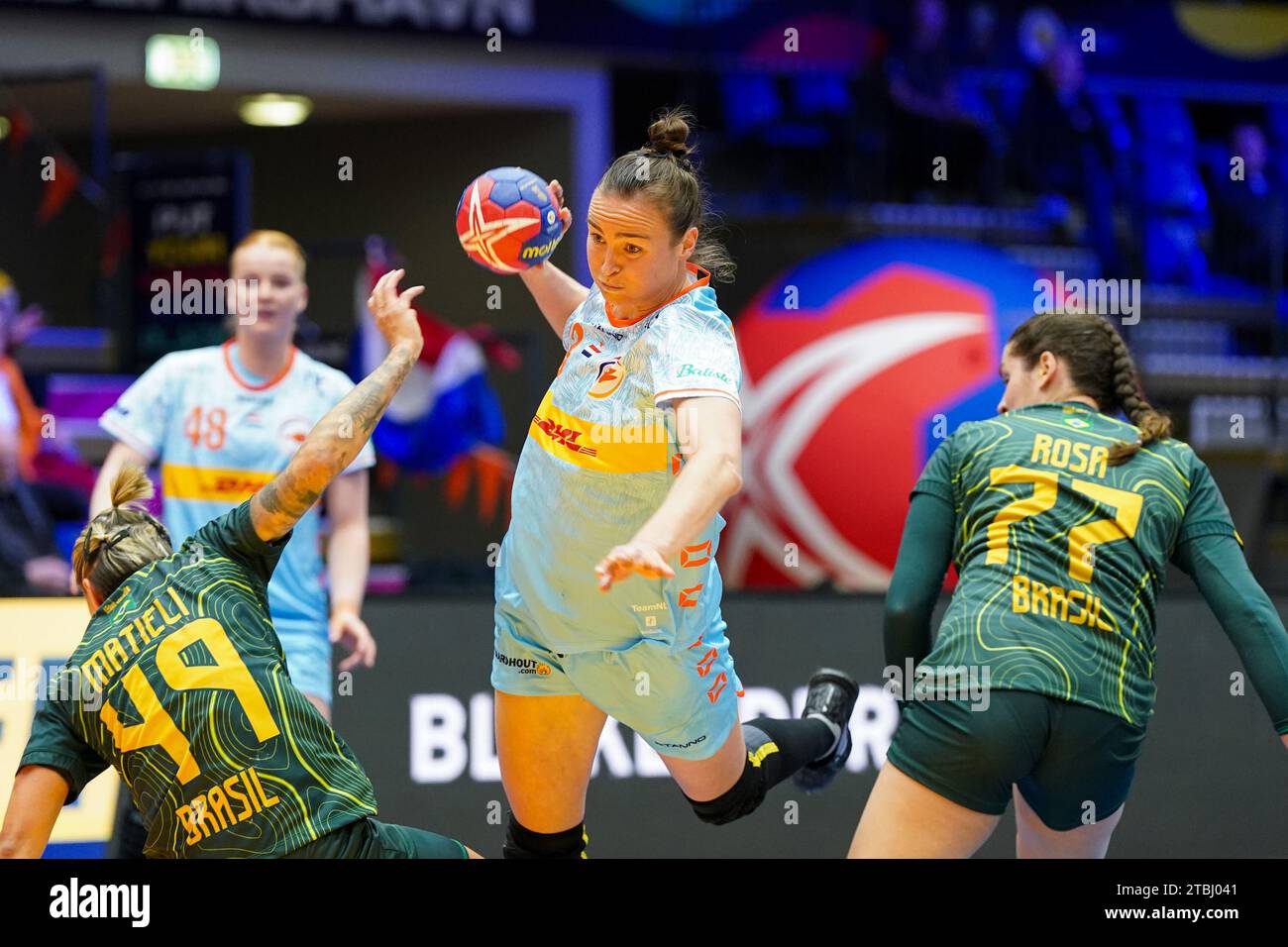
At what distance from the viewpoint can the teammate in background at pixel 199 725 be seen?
11.5 feet

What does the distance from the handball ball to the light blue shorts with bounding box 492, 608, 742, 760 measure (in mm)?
863

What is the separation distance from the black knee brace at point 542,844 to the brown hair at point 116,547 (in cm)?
113

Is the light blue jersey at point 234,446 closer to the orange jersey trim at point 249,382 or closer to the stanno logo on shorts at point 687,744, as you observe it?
the orange jersey trim at point 249,382

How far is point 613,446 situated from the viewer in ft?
12.7

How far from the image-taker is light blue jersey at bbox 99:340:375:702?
5.09m

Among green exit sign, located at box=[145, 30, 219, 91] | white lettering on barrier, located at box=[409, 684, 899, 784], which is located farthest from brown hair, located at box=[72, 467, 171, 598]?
green exit sign, located at box=[145, 30, 219, 91]

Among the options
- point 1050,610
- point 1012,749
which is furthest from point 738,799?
point 1050,610

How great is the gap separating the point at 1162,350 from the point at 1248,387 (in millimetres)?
707

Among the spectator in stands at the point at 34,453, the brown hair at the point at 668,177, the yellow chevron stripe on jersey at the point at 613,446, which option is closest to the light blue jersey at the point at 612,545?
the yellow chevron stripe on jersey at the point at 613,446

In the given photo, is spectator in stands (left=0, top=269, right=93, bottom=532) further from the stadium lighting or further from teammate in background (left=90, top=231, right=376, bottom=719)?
teammate in background (left=90, top=231, right=376, bottom=719)
